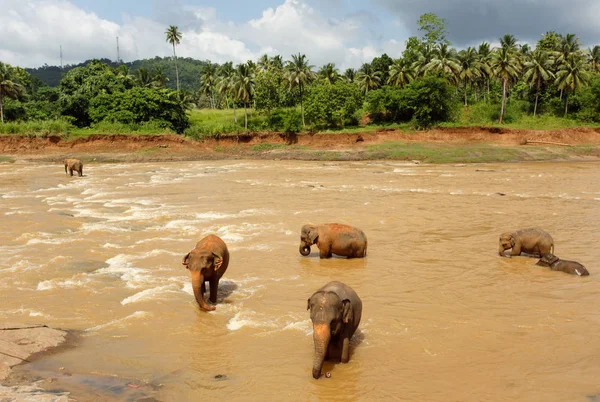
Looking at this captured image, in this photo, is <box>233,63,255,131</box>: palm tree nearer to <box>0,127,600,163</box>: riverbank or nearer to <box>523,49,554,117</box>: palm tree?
<box>0,127,600,163</box>: riverbank

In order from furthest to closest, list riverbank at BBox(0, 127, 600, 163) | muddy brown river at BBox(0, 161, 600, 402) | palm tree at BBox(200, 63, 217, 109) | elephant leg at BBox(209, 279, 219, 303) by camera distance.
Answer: palm tree at BBox(200, 63, 217, 109)
riverbank at BBox(0, 127, 600, 163)
elephant leg at BBox(209, 279, 219, 303)
muddy brown river at BBox(0, 161, 600, 402)

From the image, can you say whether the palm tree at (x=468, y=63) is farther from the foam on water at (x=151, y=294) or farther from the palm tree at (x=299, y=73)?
the foam on water at (x=151, y=294)

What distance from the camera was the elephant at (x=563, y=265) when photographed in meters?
11.2

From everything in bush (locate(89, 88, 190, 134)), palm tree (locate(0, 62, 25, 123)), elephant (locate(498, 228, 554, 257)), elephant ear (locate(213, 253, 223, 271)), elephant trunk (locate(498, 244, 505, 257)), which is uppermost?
palm tree (locate(0, 62, 25, 123))

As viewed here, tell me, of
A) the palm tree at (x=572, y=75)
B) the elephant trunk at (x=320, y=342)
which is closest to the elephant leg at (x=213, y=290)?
the elephant trunk at (x=320, y=342)

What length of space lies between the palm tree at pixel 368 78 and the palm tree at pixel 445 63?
11466mm

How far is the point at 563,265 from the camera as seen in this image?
11422mm

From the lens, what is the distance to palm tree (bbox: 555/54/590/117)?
185 feet

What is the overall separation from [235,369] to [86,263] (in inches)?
275

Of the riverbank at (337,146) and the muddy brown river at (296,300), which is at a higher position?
the riverbank at (337,146)

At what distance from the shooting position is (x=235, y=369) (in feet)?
23.3

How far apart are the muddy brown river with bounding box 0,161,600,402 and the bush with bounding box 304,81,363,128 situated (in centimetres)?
3820

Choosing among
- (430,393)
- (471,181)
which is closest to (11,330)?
(430,393)

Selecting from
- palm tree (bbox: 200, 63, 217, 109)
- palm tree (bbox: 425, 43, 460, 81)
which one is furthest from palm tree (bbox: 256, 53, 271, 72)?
palm tree (bbox: 425, 43, 460, 81)
